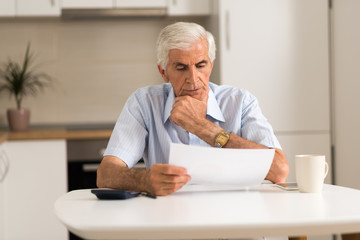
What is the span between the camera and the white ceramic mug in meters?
1.50

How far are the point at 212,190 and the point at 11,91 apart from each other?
7.99ft

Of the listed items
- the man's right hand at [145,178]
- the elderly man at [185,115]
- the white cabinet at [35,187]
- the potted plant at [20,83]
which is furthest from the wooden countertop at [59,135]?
the man's right hand at [145,178]

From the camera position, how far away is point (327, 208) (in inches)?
49.7

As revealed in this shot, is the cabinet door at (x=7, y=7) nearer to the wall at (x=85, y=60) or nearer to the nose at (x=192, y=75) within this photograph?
the wall at (x=85, y=60)

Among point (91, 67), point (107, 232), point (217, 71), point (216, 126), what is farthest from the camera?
point (91, 67)

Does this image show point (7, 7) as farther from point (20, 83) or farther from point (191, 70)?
point (191, 70)

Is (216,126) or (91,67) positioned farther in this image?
(91,67)

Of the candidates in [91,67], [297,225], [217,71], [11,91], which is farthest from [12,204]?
[297,225]

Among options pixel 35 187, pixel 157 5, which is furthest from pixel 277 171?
pixel 157 5

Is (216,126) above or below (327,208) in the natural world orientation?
above

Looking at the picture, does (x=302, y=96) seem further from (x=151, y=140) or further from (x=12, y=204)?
(x=12, y=204)

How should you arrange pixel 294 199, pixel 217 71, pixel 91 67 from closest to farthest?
pixel 294 199 → pixel 217 71 → pixel 91 67

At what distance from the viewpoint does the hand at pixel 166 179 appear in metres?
1.43

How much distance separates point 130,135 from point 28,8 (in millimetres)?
1869
